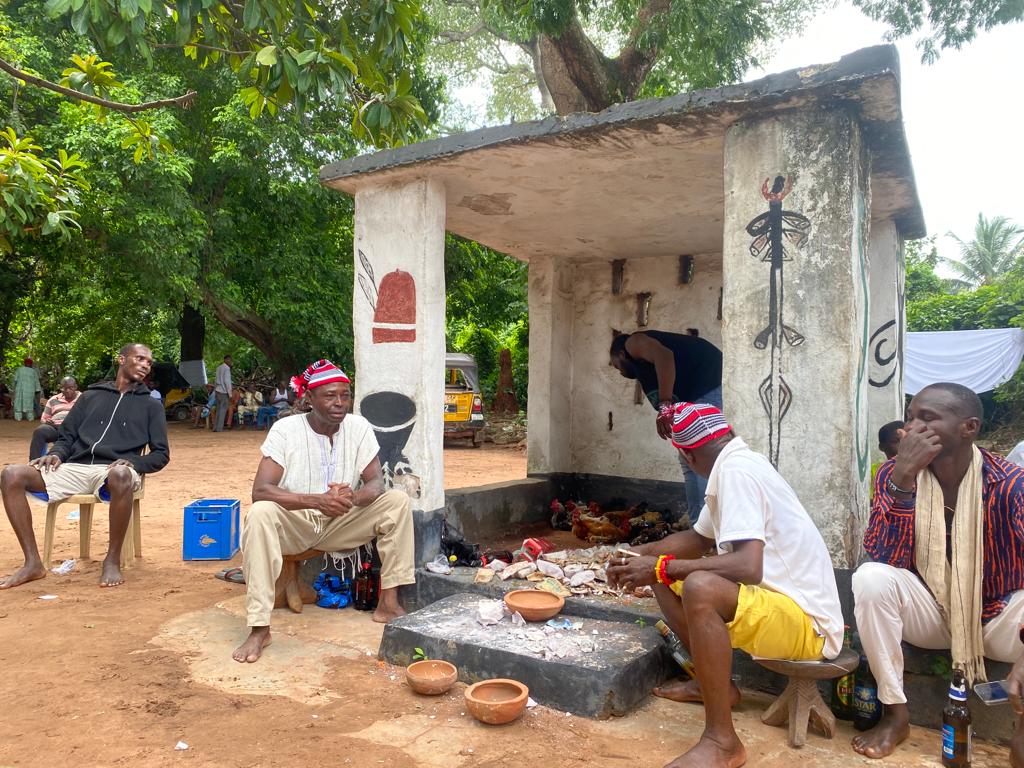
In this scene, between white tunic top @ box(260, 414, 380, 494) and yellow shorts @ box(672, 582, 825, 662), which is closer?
yellow shorts @ box(672, 582, 825, 662)

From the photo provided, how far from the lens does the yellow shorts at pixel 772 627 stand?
2.78 meters

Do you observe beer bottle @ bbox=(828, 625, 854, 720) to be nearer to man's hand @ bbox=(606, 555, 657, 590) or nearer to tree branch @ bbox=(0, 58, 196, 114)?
man's hand @ bbox=(606, 555, 657, 590)

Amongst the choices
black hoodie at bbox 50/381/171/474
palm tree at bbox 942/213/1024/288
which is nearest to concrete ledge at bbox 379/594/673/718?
black hoodie at bbox 50/381/171/474

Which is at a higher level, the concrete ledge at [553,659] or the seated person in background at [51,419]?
the seated person in background at [51,419]

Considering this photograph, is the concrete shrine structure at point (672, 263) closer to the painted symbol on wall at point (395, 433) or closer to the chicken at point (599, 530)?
the painted symbol on wall at point (395, 433)

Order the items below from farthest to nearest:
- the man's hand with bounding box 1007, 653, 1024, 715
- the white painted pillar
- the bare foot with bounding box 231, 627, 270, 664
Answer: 1. the white painted pillar
2. the bare foot with bounding box 231, 627, 270, 664
3. the man's hand with bounding box 1007, 653, 1024, 715

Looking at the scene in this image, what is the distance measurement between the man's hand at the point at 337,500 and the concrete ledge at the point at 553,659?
0.73m

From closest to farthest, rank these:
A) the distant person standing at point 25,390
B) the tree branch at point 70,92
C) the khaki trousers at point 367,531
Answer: the tree branch at point 70,92 < the khaki trousers at point 367,531 < the distant person standing at point 25,390

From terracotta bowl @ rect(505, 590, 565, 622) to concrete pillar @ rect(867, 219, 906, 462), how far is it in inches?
113

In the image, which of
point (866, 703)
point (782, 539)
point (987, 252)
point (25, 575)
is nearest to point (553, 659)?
point (782, 539)

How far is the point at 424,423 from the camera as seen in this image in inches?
186

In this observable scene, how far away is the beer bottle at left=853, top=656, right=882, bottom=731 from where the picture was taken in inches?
121

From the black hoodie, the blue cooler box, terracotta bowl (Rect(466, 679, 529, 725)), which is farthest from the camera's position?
the blue cooler box

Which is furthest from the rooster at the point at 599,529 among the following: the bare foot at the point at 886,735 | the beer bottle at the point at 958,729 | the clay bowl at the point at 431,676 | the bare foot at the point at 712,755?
the beer bottle at the point at 958,729
